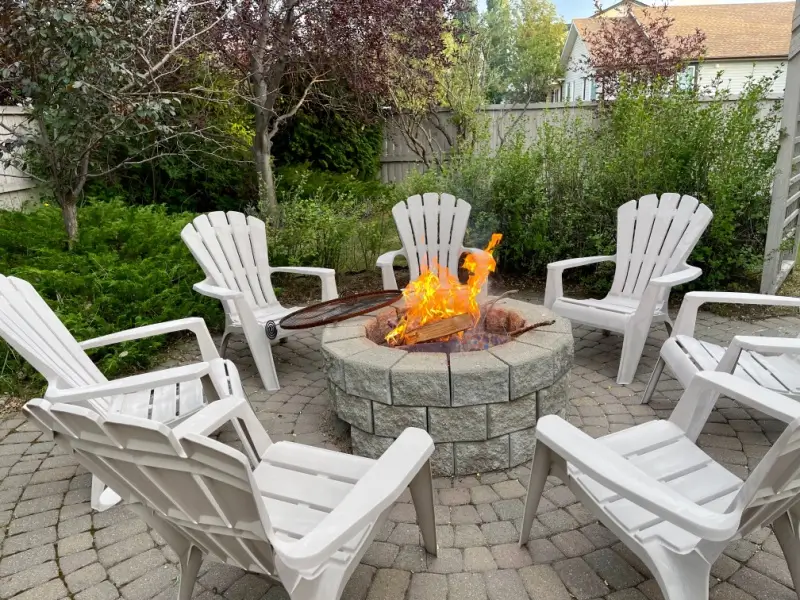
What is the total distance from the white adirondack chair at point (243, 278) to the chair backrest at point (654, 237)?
6.80 ft

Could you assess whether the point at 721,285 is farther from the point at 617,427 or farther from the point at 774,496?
the point at 774,496

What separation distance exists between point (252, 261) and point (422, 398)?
204cm

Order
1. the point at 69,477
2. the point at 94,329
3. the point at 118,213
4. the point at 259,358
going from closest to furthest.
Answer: the point at 69,477 < the point at 259,358 < the point at 94,329 < the point at 118,213

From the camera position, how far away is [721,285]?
4.95 meters

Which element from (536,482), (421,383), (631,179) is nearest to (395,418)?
(421,383)

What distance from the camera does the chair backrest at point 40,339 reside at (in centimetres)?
216

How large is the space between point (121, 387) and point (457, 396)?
1347 millimetres

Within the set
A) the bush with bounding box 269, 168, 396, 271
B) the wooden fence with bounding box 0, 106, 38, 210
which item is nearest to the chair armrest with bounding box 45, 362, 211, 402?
the bush with bounding box 269, 168, 396, 271

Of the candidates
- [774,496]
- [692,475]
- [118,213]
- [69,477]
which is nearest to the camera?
[774,496]

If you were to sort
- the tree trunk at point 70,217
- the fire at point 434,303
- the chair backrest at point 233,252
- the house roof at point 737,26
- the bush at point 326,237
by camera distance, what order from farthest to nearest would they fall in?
the house roof at point 737,26
the bush at point 326,237
the tree trunk at point 70,217
the chair backrest at point 233,252
the fire at point 434,303

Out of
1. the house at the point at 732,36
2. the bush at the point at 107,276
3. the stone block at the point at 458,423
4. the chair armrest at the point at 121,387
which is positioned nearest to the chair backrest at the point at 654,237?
the stone block at the point at 458,423

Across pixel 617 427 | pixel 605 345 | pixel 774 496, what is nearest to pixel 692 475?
pixel 774 496

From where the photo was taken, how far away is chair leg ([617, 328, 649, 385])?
10.7 feet

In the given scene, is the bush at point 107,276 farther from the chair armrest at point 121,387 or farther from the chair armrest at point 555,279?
the chair armrest at point 555,279
